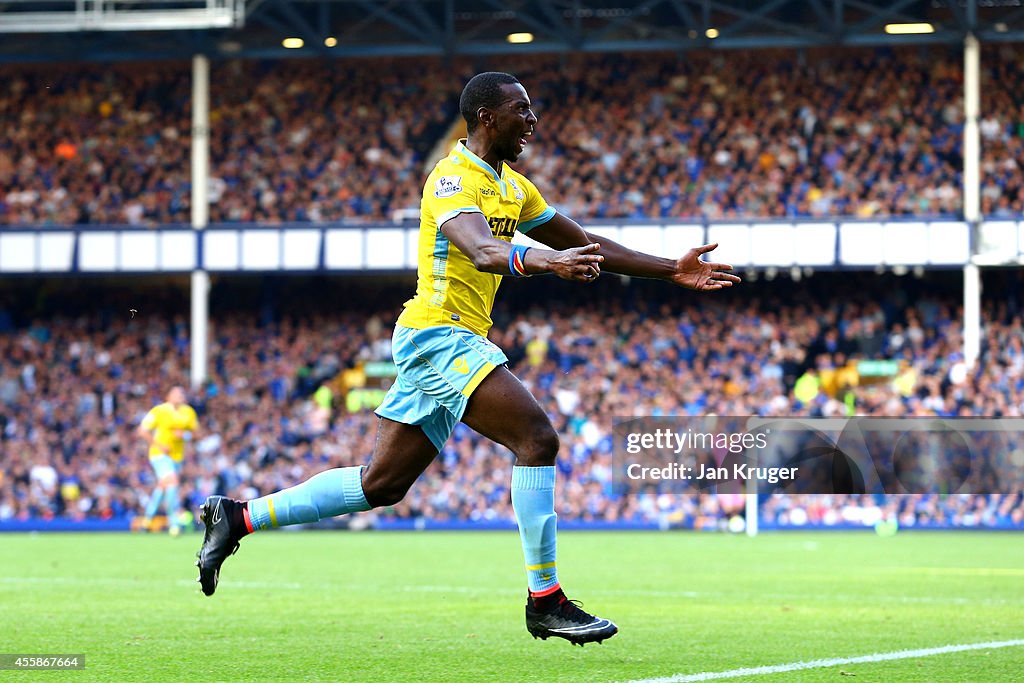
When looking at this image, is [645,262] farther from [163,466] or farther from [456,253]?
[163,466]

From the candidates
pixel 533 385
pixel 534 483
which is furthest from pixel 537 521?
pixel 533 385

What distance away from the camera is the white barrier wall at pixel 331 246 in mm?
29859

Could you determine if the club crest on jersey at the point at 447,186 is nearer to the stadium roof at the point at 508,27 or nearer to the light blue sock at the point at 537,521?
the light blue sock at the point at 537,521

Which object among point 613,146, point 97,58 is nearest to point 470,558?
point 613,146

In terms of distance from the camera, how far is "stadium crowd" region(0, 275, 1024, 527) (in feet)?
88.9

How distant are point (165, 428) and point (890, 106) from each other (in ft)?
55.6

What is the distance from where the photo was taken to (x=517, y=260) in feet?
18.5

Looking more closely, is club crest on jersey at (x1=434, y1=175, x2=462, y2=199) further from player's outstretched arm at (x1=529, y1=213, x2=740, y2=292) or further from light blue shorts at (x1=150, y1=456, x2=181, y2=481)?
light blue shorts at (x1=150, y1=456, x2=181, y2=481)

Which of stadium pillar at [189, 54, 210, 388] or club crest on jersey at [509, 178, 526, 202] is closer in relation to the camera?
club crest on jersey at [509, 178, 526, 202]

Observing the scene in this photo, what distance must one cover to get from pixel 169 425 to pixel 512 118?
53.5 ft

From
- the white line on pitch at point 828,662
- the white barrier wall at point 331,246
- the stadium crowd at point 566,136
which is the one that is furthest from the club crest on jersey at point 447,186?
the stadium crowd at point 566,136

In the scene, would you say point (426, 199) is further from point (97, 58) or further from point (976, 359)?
point (97, 58)

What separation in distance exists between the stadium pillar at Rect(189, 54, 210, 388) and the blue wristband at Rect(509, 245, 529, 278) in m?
26.4

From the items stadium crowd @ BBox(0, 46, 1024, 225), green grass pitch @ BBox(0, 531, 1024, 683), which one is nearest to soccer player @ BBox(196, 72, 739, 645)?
green grass pitch @ BBox(0, 531, 1024, 683)
